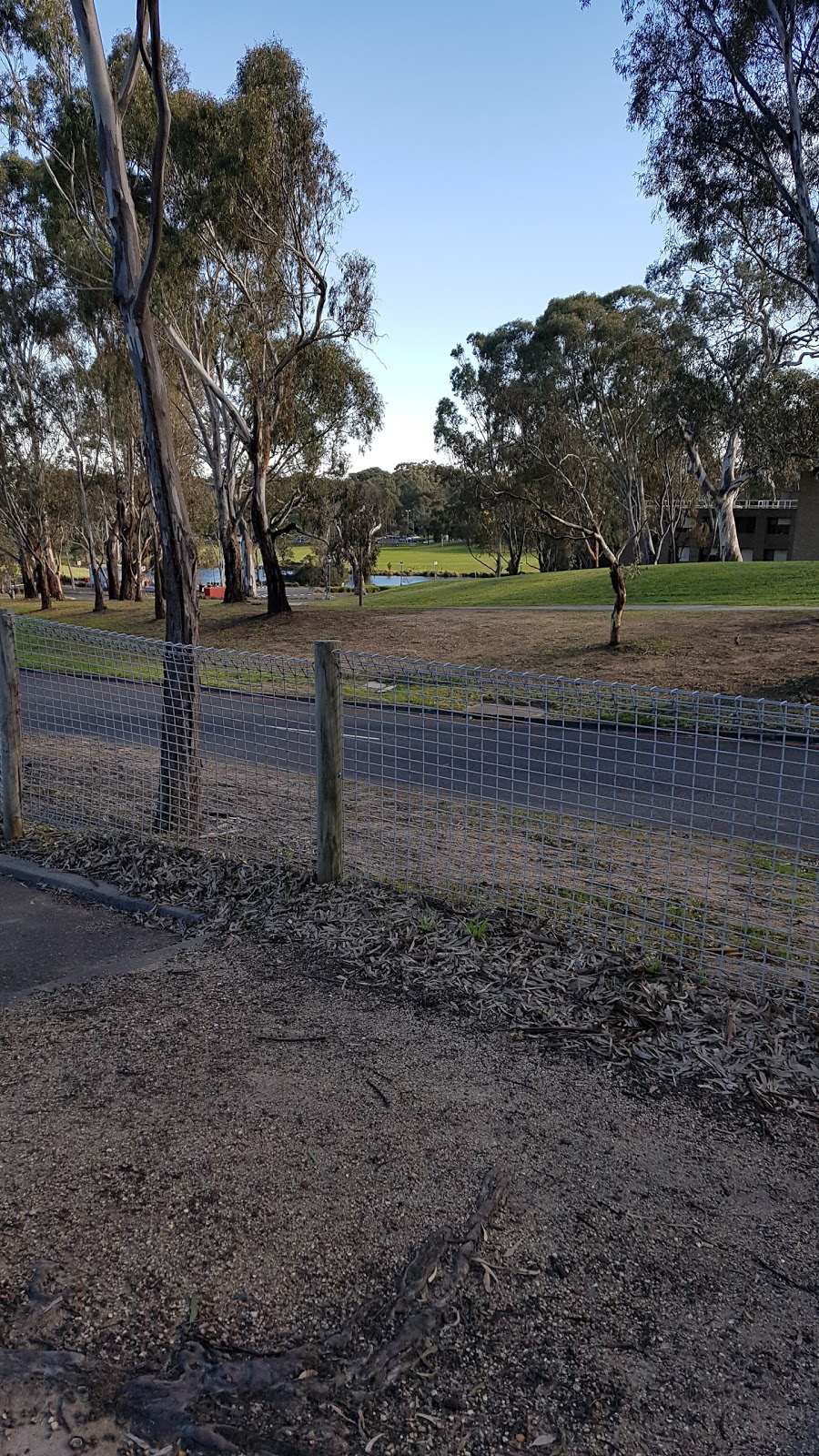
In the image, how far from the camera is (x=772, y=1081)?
11.5ft

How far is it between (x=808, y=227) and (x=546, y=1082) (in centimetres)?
1418

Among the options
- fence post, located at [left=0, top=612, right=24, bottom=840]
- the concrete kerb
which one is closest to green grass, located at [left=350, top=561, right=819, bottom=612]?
fence post, located at [left=0, top=612, right=24, bottom=840]

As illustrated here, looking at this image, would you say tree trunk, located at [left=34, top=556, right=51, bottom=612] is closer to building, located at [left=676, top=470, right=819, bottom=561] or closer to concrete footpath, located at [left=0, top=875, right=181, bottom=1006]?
building, located at [left=676, top=470, right=819, bottom=561]

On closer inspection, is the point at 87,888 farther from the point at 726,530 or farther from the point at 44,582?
the point at 726,530

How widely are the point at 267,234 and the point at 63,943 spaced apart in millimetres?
21204

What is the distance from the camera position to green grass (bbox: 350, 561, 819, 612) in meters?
26.8

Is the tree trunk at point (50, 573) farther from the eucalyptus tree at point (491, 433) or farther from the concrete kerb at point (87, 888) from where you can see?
the concrete kerb at point (87, 888)

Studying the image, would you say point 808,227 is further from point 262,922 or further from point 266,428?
point 266,428

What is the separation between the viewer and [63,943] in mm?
4945

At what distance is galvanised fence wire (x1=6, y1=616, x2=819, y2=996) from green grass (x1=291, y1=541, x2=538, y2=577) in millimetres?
65633

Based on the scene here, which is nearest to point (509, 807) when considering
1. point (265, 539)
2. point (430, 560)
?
point (265, 539)

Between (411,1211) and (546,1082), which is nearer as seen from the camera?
(411,1211)

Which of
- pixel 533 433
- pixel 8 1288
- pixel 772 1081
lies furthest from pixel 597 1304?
pixel 533 433

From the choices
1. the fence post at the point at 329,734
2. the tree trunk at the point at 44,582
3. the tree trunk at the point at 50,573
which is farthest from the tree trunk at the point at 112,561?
the fence post at the point at 329,734
